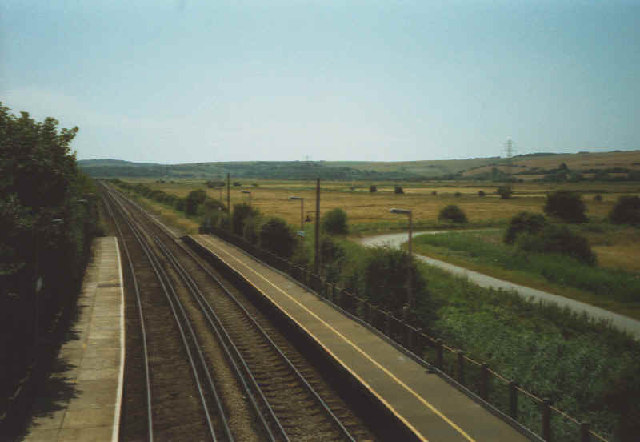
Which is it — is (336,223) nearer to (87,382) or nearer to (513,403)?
(87,382)

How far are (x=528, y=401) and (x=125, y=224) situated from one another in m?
70.7

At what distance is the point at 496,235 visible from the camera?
7081cm

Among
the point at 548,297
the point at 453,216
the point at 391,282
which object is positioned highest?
the point at 391,282

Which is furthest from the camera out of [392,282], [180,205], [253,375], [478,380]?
[180,205]

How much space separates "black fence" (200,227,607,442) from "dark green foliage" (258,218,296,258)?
14.7 metres

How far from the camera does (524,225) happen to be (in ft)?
201

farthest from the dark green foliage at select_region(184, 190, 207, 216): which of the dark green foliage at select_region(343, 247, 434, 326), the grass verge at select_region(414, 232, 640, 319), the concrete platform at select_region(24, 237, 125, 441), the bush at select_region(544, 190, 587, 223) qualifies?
the dark green foliage at select_region(343, 247, 434, 326)

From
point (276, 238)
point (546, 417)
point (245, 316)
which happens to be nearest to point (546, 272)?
point (276, 238)

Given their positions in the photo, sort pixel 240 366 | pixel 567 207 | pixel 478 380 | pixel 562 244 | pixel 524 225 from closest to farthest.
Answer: pixel 478 380 < pixel 240 366 < pixel 562 244 < pixel 524 225 < pixel 567 207

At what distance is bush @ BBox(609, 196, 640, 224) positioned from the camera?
3162 inches

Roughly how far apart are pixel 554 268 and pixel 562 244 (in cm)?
715

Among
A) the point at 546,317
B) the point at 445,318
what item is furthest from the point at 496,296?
the point at 445,318

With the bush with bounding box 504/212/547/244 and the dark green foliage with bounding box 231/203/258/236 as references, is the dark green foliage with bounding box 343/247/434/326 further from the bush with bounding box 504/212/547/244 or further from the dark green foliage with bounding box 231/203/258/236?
the bush with bounding box 504/212/547/244

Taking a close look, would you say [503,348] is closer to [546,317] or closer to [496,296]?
[546,317]
